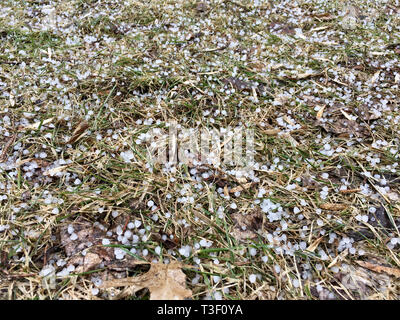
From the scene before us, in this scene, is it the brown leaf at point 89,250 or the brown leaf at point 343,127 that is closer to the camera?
the brown leaf at point 89,250

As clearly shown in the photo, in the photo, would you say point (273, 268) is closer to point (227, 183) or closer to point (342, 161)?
point (227, 183)

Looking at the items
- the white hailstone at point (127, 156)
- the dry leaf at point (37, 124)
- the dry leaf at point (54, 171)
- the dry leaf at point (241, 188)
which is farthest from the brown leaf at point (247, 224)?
the dry leaf at point (37, 124)

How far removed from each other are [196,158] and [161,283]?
0.69 metres

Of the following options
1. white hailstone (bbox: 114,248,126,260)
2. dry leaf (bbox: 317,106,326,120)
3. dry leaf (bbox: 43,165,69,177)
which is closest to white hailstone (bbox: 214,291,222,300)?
white hailstone (bbox: 114,248,126,260)

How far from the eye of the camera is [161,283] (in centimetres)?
114

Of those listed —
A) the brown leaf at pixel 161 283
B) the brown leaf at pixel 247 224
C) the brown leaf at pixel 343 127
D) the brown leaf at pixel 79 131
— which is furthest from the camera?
the brown leaf at pixel 343 127

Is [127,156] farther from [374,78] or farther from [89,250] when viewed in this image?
[374,78]

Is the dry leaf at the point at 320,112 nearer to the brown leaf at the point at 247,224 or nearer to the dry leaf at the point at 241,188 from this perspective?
the dry leaf at the point at 241,188

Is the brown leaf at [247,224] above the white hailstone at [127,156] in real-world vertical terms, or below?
below

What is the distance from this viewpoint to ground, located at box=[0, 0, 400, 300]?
122cm

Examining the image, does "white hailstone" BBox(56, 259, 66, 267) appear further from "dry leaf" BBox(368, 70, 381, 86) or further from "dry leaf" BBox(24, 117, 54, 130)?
"dry leaf" BBox(368, 70, 381, 86)

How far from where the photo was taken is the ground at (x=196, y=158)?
48.1 inches

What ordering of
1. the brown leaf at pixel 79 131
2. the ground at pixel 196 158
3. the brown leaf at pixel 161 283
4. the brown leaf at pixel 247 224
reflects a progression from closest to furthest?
the brown leaf at pixel 161 283
the ground at pixel 196 158
the brown leaf at pixel 247 224
the brown leaf at pixel 79 131
